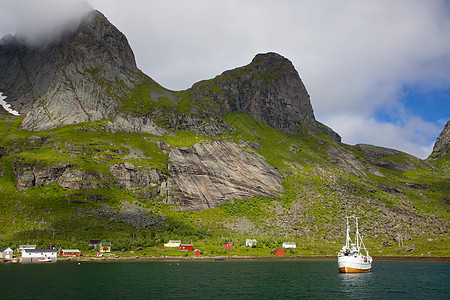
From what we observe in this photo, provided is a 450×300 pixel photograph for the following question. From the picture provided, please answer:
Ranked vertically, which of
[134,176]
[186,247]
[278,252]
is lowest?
[278,252]

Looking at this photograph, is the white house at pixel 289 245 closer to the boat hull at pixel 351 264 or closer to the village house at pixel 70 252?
the boat hull at pixel 351 264

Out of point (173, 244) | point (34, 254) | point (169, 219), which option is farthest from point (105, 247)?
point (169, 219)

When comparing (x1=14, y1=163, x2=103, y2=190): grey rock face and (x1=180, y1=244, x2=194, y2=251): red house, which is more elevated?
(x1=14, y1=163, x2=103, y2=190): grey rock face

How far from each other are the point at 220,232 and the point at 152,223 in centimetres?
3226

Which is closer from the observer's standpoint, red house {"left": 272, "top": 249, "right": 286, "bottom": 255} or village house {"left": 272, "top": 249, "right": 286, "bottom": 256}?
village house {"left": 272, "top": 249, "right": 286, "bottom": 256}

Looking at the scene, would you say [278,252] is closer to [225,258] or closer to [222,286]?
[225,258]

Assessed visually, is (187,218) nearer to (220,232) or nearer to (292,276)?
(220,232)

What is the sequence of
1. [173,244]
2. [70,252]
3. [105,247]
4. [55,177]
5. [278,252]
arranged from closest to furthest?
[70,252] → [105,247] → [278,252] → [173,244] → [55,177]

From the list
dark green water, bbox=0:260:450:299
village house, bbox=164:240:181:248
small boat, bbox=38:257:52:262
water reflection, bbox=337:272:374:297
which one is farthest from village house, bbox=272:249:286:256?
small boat, bbox=38:257:52:262

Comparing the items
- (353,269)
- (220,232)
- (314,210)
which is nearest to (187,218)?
(220,232)

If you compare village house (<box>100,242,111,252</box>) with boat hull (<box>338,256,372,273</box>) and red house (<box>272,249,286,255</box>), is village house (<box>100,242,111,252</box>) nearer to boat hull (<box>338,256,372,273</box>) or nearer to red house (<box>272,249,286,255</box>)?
red house (<box>272,249,286,255</box>)

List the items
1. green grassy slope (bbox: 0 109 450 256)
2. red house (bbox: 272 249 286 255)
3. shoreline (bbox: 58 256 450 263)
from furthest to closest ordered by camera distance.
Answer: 1. red house (bbox: 272 249 286 255)
2. green grassy slope (bbox: 0 109 450 256)
3. shoreline (bbox: 58 256 450 263)

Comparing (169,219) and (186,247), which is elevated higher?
(169,219)

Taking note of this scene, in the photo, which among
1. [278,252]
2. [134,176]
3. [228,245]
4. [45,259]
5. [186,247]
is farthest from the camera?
[134,176]
